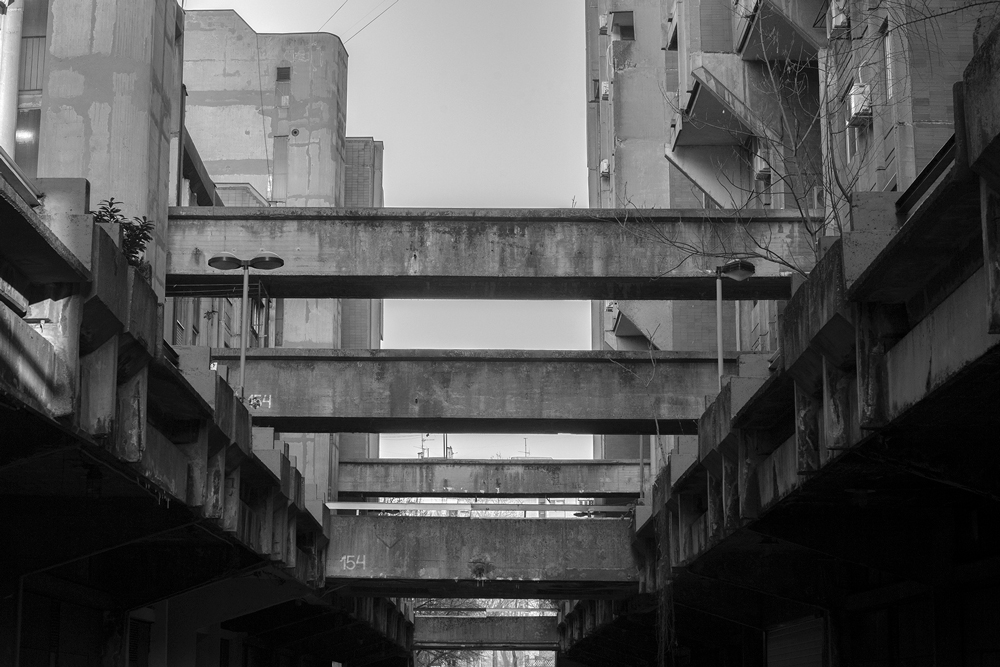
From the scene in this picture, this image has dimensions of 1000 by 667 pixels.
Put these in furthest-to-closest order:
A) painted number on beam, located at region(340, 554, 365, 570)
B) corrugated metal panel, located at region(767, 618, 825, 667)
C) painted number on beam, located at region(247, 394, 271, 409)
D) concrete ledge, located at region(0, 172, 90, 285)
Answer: painted number on beam, located at region(340, 554, 365, 570) → painted number on beam, located at region(247, 394, 271, 409) → corrugated metal panel, located at region(767, 618, 825, 667) → concrete ledge, located at region(0, 172, 90, 285)

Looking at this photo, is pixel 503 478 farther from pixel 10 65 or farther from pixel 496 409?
pixel 10 65

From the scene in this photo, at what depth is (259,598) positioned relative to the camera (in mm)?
23438

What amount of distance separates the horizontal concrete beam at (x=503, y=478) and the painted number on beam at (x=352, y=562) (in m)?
9.20

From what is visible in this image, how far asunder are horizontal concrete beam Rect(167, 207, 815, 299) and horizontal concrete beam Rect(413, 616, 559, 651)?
27.9 meters

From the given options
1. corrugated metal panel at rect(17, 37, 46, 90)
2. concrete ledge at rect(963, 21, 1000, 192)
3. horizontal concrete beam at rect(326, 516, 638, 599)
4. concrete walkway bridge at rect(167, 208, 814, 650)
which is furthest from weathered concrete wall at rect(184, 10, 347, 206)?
concrete ledge at rect(963, 21, 1000, 192)

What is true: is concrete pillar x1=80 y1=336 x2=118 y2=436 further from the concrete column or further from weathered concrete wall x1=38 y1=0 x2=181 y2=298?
the concrete column

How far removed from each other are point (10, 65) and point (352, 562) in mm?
10748

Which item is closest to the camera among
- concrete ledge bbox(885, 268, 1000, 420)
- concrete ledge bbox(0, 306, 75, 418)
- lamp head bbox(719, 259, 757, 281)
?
concrete ledge bbox(885, 268, 1000, 420)

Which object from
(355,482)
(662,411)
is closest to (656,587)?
(662,411)

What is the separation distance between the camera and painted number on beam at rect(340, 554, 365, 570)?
2466 centimetres

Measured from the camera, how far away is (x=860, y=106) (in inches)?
747

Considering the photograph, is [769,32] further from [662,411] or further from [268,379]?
[268,379]

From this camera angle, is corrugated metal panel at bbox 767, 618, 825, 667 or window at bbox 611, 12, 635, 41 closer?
corrugated metal panel at bbox 767, 618, 825, 667

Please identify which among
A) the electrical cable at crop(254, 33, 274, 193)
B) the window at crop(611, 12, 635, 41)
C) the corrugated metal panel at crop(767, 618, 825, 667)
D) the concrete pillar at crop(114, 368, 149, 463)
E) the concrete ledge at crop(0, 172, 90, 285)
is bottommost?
the corrugated metal panel at crop(767, 618, 825, 667)
